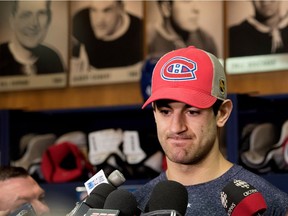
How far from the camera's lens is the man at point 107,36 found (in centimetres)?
467

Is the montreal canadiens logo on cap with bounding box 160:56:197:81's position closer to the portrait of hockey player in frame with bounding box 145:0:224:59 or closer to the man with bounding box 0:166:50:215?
the man with bounding box 0:166:50:215

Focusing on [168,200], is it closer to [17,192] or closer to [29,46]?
[17,192]

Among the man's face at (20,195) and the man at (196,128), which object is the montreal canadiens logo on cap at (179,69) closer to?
the man at (196,128)

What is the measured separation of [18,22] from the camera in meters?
4.96

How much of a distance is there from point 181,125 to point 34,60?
3.15 meters

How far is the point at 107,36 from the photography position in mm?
4727

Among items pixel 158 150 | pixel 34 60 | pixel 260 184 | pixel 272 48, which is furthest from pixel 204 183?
pixel 34 60

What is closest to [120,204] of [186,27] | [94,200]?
[94,200]

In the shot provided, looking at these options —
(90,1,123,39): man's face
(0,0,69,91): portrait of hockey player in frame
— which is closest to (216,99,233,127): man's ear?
(90,1,123,39): man's face

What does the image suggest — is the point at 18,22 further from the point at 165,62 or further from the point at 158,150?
the point at 165,62

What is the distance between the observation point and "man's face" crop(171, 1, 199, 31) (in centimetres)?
447

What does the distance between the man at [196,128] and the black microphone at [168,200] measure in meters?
0.26

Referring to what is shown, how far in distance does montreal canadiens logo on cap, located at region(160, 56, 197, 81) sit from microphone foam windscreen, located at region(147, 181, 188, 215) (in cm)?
37

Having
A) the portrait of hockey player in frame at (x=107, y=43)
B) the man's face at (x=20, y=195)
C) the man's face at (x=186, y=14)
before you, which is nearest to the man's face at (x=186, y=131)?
the man's face at (x=20, y=195)
